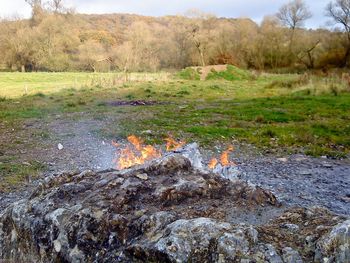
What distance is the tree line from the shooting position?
1606 inches

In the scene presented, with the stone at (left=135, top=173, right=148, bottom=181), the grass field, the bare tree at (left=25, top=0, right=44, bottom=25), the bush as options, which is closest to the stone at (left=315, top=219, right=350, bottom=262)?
the stone at (left=135, top=173, right=148, bottom=181)

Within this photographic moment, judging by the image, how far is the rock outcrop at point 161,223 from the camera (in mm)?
2467

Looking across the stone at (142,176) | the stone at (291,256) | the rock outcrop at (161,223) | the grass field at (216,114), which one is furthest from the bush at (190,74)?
the stone at (291,256)

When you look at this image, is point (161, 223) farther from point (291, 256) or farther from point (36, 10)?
point (36, 10)

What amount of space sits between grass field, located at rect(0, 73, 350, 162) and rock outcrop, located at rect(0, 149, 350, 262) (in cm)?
568

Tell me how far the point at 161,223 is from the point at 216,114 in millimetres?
11043

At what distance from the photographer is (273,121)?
12172mm

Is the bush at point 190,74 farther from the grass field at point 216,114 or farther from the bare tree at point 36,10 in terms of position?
the bare tree at point 36,10

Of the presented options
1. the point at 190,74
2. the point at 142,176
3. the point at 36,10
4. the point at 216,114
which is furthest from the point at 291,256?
the point at 36,10

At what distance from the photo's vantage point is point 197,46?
47.0 meters

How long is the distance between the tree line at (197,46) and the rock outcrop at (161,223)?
3934cm

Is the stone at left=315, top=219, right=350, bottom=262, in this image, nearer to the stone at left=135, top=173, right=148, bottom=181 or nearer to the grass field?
the stone at left=135, top=173, right=148, bottom=181

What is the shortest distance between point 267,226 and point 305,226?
0.26 m

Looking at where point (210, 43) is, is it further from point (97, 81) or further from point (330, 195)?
point (330, 195)
